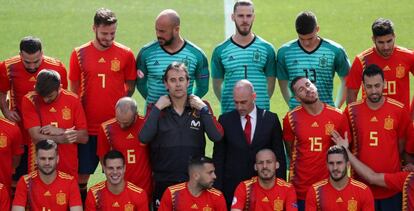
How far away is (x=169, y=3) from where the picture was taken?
20.4 m

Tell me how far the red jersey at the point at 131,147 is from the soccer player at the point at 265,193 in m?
1.01

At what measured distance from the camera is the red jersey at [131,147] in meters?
11.8

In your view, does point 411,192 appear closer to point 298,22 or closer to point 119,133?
point 298,22

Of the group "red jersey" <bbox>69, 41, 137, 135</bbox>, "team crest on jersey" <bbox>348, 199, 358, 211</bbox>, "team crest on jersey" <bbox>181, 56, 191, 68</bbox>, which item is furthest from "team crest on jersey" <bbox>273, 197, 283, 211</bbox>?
"red jersey" <bbox>69, 41, 137, 135</bbox>

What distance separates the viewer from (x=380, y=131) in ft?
38.3

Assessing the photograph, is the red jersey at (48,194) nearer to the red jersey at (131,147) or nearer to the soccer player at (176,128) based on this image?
the red jersey at (131,147)

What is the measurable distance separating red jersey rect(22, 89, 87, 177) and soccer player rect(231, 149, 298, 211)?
5.72ft

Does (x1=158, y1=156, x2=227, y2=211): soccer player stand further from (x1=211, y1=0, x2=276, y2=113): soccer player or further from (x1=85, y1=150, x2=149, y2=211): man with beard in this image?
(x1=211, y1=0, x2=276, y2=113): soccer player

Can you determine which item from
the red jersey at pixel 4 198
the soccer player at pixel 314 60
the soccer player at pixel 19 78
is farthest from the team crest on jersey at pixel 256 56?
the red jersey at pixel 4 198

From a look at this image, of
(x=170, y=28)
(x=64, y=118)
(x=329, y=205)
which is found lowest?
(x=329, y=205)

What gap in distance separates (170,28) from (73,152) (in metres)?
1.57

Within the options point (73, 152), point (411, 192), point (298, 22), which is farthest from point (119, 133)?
point (411, 192)

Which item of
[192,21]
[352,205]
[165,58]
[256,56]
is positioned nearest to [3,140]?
[165,58]

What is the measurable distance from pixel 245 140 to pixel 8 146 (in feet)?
7.61
